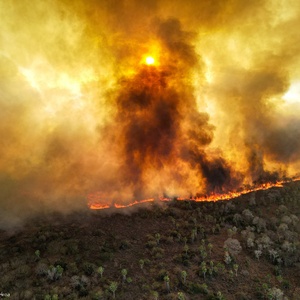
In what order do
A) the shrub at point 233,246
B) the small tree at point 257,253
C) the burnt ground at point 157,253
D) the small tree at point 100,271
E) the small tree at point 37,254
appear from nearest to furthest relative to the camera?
the burnt ground at point 157,253, the small tree at point 100,271, the small tree at point 37,254, the small tree at point 257,253, the shrub at point 233,246

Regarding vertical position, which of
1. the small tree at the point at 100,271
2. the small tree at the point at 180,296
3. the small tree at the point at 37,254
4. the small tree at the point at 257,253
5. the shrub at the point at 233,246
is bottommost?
the small tree at the point at 180,296

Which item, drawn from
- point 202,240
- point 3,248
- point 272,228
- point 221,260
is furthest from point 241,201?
point 3,248

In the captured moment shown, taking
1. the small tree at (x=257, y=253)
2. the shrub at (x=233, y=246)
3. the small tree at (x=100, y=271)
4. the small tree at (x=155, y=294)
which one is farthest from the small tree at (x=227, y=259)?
the small tree at (x=100, y=271)

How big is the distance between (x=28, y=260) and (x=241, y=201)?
94.4 m

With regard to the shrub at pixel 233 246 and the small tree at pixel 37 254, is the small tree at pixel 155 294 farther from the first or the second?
the small tree at pixel 37 254

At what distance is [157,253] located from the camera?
283 feet

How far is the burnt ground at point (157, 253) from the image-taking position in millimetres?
69125

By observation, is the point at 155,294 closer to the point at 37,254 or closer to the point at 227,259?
the point at 227,259

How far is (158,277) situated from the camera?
7462 centimetres

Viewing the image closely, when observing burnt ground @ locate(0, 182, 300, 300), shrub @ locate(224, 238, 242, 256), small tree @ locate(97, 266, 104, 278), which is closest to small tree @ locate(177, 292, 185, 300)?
burnt ground @ locate(0, 182, 300, 300)

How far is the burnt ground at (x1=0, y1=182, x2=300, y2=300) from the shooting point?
227 feet

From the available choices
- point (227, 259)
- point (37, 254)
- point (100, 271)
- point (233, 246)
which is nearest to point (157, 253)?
point (100, 271)

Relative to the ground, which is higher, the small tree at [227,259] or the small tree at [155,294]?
the small tree at [227,259]

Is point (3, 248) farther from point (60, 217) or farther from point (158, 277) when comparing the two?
point (158, 277)
